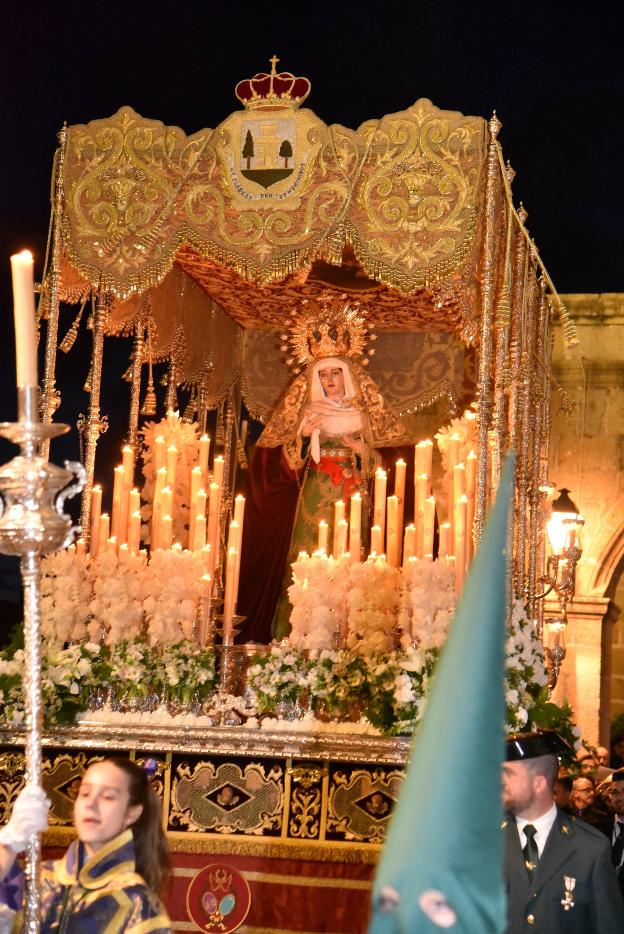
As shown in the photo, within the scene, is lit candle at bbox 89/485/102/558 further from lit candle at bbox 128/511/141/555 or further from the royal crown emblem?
the royal crown emblem

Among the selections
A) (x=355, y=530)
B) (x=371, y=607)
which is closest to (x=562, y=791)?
(x=371, y=607)

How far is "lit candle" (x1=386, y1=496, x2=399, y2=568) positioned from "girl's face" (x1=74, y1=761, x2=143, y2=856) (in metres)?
4.85

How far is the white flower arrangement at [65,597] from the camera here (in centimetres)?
769

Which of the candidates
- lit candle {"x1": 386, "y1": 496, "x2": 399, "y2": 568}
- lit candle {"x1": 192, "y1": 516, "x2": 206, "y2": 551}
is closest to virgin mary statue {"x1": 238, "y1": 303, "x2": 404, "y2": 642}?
lit candle {"x1": 386, "y1": 496, "x2": 399, "y2": 568}

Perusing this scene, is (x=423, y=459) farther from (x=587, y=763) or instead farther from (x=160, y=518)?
(x=587, y=763)

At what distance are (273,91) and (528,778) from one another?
4675 millimetres

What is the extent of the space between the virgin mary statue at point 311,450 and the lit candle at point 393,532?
536mm

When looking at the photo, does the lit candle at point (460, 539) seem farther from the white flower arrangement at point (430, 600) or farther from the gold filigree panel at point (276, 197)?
the gold filigree panel at point (276, 197)

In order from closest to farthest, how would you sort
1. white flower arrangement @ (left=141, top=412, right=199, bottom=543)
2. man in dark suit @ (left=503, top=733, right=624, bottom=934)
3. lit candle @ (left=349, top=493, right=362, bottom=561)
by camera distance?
man in dark suit @ (left=503, top=733, right=624, bottom=934), lit candle @ (left=349, top=493, right=362, bottom=561), white flower arrangement @ (left=141, top=412, right=199, bottom=543)

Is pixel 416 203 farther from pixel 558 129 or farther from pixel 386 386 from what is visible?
pixel 558 129

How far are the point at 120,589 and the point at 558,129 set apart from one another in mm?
8741

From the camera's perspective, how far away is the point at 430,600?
7297 millimetres

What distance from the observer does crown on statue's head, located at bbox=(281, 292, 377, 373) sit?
378 inches

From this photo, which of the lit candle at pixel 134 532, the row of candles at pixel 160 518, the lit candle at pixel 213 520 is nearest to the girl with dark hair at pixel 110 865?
the row of candles at pixel 160 518
